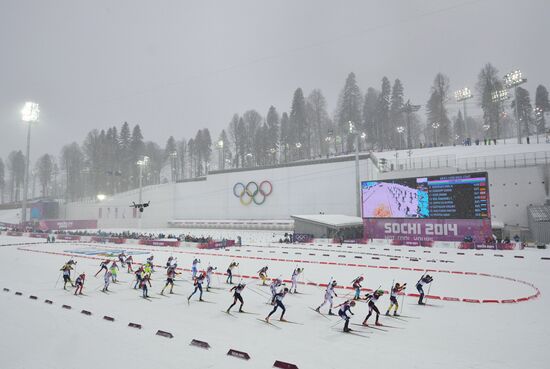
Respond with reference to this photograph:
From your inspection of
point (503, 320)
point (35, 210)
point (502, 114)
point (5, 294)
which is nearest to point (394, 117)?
point (502, 114)

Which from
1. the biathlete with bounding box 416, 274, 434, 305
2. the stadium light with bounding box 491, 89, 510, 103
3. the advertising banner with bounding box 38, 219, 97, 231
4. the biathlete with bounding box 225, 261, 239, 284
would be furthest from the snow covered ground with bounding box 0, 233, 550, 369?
the advertising banner with bounding box 38, 219, 97, 231

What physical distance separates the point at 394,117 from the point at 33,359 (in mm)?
85371

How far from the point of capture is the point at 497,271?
22000mm

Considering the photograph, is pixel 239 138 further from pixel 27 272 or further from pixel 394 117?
pixel 27 272

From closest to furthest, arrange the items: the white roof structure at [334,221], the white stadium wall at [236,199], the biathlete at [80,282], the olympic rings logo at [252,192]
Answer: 1. the biathlete at [80,282]
2. the white roof structure at [334,221]
3. the white stadium wall at [236,199]
4. the olympic rings logo at [252,192]

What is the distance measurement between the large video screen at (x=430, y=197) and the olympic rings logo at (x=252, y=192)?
82.7 ft

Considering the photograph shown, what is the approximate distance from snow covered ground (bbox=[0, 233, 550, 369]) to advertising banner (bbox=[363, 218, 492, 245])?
11453 millimetres

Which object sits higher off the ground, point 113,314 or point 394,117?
point 394,117

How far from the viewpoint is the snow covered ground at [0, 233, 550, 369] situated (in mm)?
9125

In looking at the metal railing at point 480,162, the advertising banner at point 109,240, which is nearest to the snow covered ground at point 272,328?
the metal railing at point 480,162

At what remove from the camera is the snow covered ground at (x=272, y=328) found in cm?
912

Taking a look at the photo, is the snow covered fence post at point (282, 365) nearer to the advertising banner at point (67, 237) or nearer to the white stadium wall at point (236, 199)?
the white stadium wall at point (236, 199)

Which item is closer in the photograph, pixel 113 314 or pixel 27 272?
pixel 113 314

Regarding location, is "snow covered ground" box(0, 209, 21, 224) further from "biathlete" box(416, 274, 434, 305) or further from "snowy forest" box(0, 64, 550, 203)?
"biathlete" box(416, 274, 434, 305)
